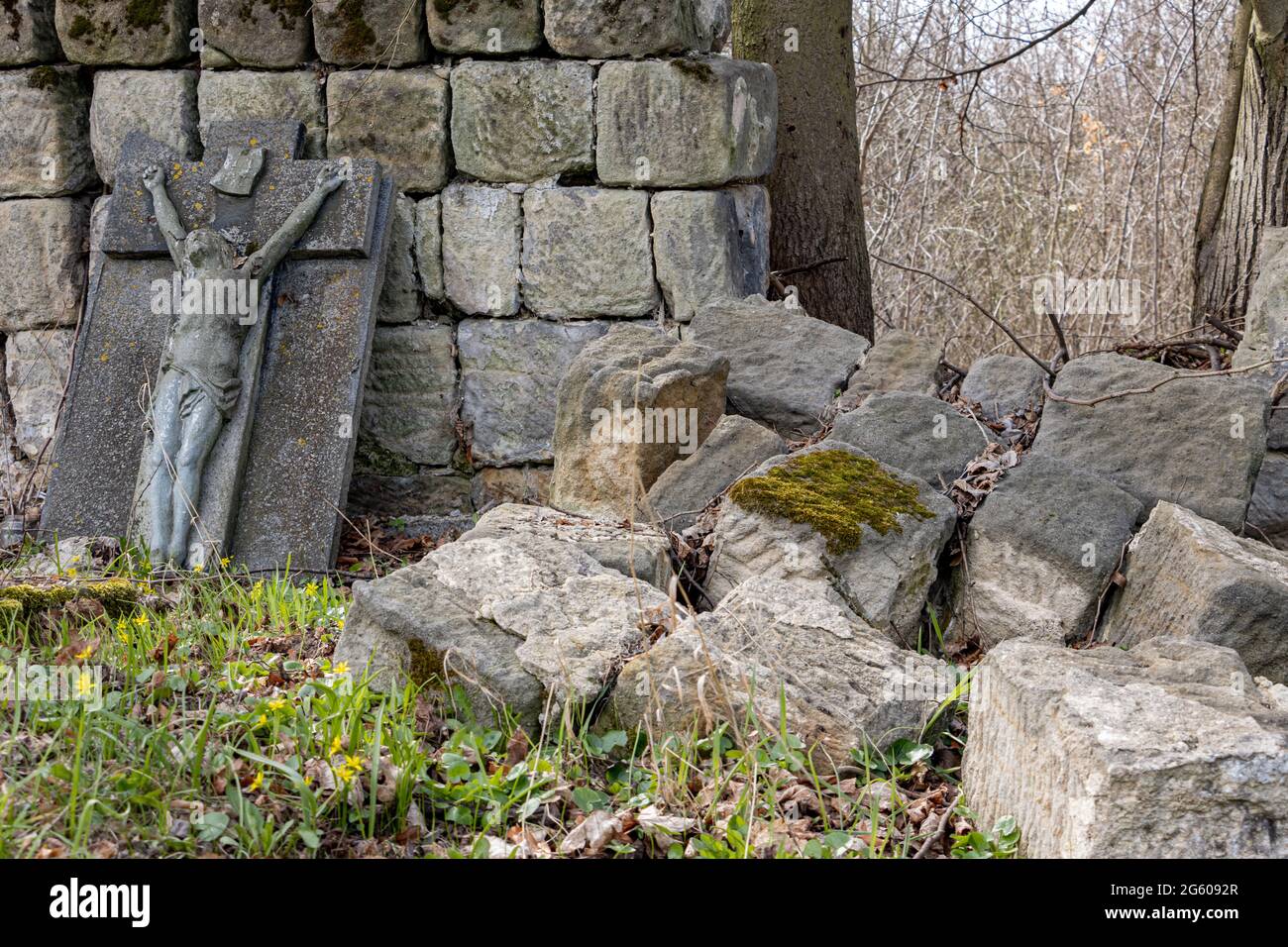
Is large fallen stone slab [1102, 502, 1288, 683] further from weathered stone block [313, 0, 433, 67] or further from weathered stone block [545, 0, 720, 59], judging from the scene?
weathered stone block [313, 0, 433, 67]

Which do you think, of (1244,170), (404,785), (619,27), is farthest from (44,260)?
(1244,170)

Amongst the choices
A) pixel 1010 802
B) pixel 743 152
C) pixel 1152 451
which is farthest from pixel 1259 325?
pixel 1010 802

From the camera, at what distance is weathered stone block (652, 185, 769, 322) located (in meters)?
5.18

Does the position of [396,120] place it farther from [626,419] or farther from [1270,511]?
[1270,511]

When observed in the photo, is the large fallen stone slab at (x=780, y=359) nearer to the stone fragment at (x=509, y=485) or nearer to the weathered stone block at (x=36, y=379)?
the stone fragment at (x=509, y=485)

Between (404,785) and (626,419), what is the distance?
1.97m

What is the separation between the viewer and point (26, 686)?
283 centimetres

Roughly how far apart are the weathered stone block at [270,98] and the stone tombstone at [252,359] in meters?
0.17

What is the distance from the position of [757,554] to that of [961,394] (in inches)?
56.4

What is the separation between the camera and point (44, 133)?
5.57 m

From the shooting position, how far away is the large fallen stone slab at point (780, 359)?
4.68m


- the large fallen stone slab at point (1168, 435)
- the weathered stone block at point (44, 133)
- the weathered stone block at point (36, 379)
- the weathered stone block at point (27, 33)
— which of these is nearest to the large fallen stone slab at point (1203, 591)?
the large fallen stone slab at point (1168, 435)

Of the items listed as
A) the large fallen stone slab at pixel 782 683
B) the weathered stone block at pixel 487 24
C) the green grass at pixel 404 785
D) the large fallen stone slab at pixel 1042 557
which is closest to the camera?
the green grass at pixel 404 785

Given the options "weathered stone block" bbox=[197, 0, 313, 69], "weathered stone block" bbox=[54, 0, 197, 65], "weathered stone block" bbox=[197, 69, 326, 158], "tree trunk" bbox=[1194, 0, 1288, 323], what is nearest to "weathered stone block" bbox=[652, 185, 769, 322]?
"weathered stone block" bbox=[197, 69, 326, 158]
